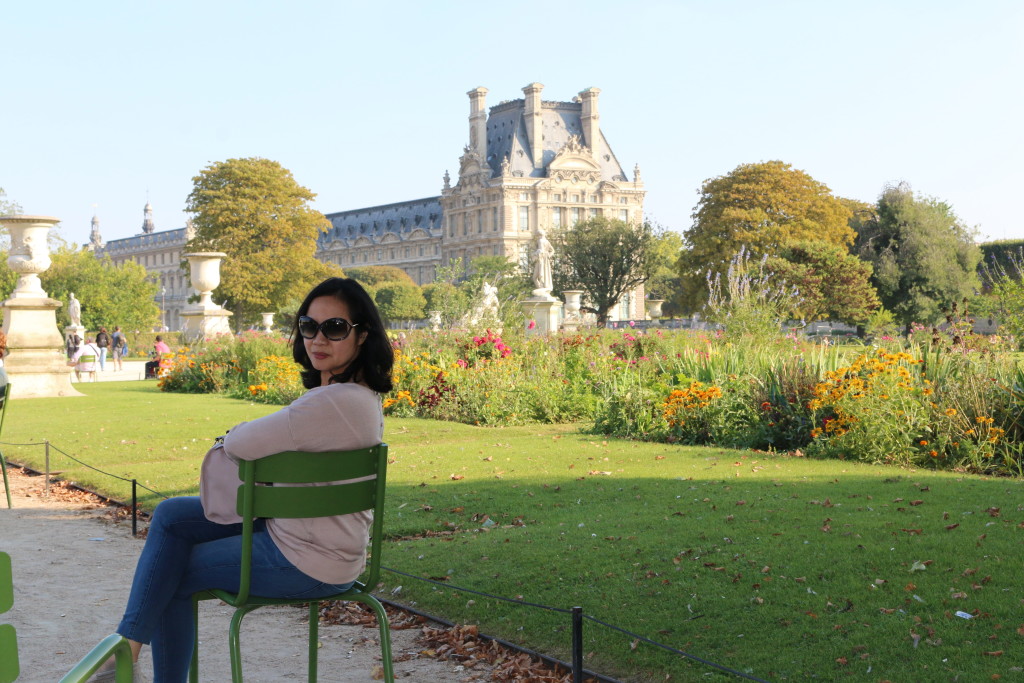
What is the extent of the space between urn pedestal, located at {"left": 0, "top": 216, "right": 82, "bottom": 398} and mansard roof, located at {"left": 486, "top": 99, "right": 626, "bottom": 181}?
74.9m

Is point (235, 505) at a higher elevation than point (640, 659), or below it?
higher

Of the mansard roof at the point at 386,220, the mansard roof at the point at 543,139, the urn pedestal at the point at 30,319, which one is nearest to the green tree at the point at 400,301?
the mansard roof at the point at 543,139

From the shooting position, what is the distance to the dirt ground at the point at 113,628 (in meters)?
3.70

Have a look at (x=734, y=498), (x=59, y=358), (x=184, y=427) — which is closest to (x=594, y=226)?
(x=59, y=358)

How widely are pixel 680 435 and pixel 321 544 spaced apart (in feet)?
22.9

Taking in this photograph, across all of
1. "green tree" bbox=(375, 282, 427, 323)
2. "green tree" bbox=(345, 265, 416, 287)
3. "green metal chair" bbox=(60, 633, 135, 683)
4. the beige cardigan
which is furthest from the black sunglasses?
"green tree" bbox=(345, 265, 416, 287)

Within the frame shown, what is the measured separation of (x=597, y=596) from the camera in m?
4.24

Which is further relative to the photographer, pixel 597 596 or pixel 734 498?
pixel 734 498

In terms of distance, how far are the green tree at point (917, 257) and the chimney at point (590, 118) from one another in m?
50.3

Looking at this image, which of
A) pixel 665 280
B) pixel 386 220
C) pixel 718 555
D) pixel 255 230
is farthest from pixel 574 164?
pixel 718 555

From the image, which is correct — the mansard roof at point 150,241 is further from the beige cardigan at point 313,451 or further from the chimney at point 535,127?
the beige cardigan at point 313,451

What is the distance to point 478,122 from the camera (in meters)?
91.8

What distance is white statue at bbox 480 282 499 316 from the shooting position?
14.5m

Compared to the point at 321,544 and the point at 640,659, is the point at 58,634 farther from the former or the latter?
the point at 640,659
